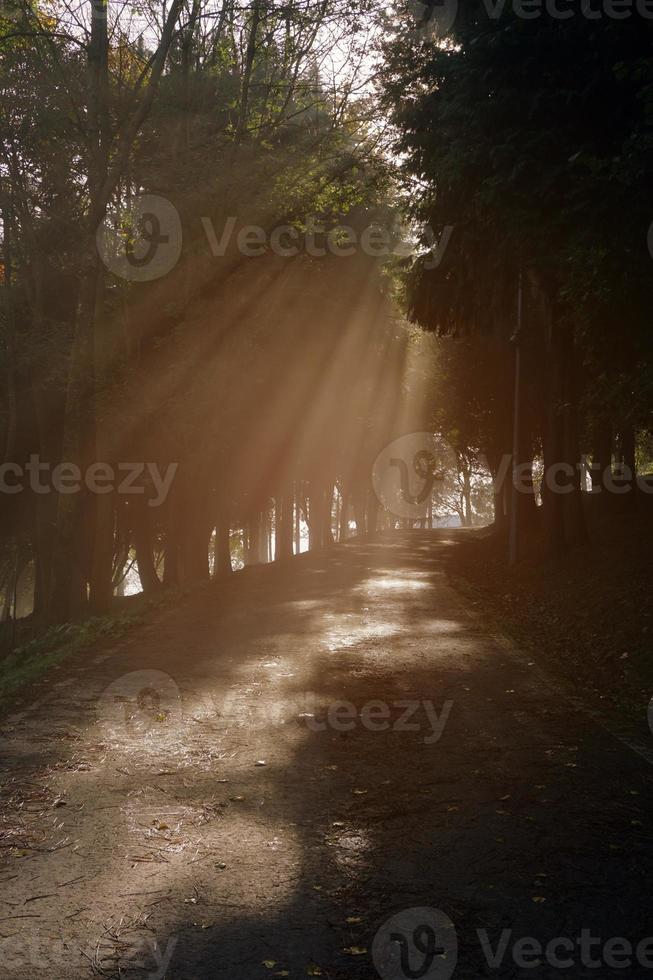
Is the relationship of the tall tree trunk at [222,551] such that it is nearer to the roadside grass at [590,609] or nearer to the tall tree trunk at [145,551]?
the tall tree trunk at [145,551]

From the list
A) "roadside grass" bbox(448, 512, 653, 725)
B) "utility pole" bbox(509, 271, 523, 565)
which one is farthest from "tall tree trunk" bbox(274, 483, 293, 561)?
"roadside grass" bbox(448, 512, 653, 725)

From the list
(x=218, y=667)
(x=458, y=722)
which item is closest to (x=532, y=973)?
(x=458, y=722)

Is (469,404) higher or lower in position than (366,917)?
higher

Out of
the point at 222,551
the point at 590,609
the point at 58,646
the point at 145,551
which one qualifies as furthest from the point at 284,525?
the point at 58,646

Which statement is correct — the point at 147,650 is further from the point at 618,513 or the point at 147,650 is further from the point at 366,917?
the point at 618,513

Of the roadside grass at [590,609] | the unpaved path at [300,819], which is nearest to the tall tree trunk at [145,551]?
the roadside grass at [590,609]

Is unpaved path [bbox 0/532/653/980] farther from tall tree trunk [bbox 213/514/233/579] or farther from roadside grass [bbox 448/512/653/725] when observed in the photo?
tall tree trunk [bbox 213/514/233/579]

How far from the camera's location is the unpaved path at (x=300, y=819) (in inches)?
175

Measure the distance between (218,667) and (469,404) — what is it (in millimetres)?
26125

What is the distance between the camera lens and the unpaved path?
4445 millimetres

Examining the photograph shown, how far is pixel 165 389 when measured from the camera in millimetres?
23266

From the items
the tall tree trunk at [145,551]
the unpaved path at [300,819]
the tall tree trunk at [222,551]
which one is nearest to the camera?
the unpaved path at [300,819]

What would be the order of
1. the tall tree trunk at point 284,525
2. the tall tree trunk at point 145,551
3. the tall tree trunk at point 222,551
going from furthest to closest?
the tall tree trunk at point 284,525 < the tall tree trunk at point 145,551 < the tall tree trunk at point 222,551

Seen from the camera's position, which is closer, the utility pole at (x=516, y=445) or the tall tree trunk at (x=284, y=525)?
the utility pole at (x=516, y=445)
